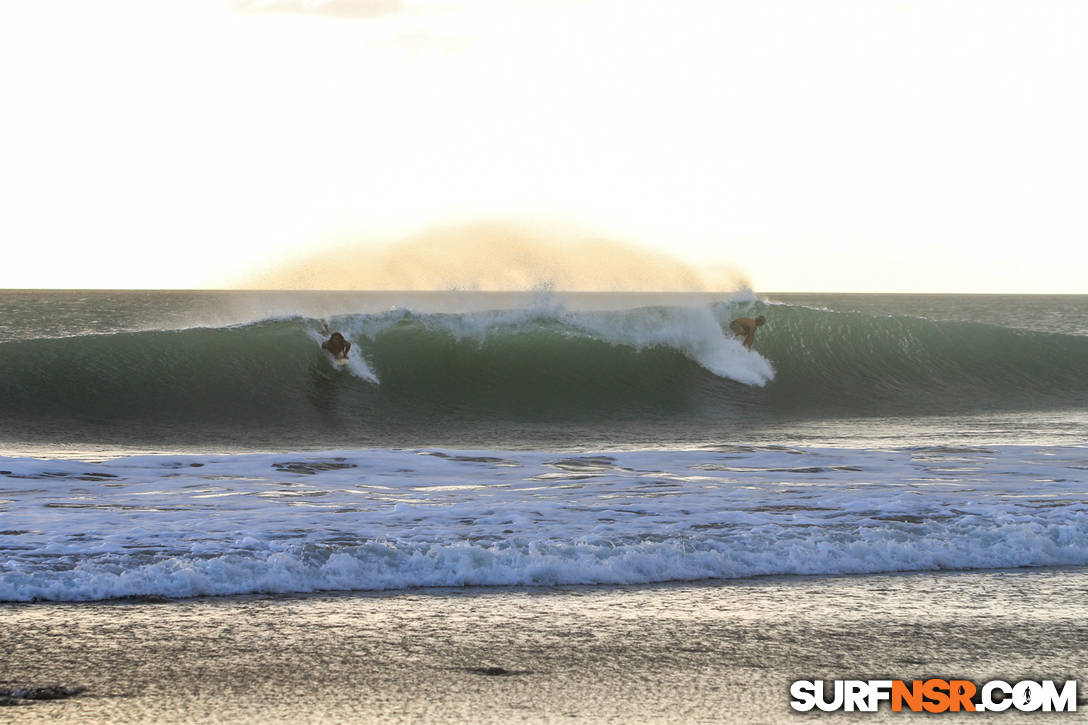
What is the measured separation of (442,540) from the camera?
243 inches

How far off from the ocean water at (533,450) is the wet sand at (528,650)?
0.46 m

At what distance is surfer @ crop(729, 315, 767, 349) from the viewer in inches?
792

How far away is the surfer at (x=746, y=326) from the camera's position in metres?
20.1

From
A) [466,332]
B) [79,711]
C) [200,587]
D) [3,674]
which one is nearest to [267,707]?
[79,711]

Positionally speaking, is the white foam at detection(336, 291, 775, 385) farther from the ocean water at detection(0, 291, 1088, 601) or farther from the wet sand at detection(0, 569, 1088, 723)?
the wet sand at detection(0, 569, 1088, 723)

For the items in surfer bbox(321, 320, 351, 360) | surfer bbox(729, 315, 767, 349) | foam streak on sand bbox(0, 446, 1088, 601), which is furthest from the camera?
surfer bbox(729, 315, 767, 349)

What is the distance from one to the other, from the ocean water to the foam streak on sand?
26mm

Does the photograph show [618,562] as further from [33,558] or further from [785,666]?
[33,558]

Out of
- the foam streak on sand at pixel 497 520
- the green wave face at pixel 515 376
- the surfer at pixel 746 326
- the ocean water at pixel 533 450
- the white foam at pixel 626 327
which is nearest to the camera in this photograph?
the foam streak on sand at pixel 497 520

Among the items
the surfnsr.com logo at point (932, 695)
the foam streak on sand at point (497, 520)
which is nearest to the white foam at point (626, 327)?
the foam streak on sand at point (497, 520)

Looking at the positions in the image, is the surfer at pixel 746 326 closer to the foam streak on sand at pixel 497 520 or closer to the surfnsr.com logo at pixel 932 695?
the foam streak on sand at pixel 497 520

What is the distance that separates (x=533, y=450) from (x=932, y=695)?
26.5 ft

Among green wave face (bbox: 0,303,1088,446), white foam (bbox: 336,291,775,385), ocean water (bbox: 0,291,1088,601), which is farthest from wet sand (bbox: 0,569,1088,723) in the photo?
white foam (bbox: 336,291,775,385)

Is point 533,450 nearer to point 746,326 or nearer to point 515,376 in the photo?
point 515,376
